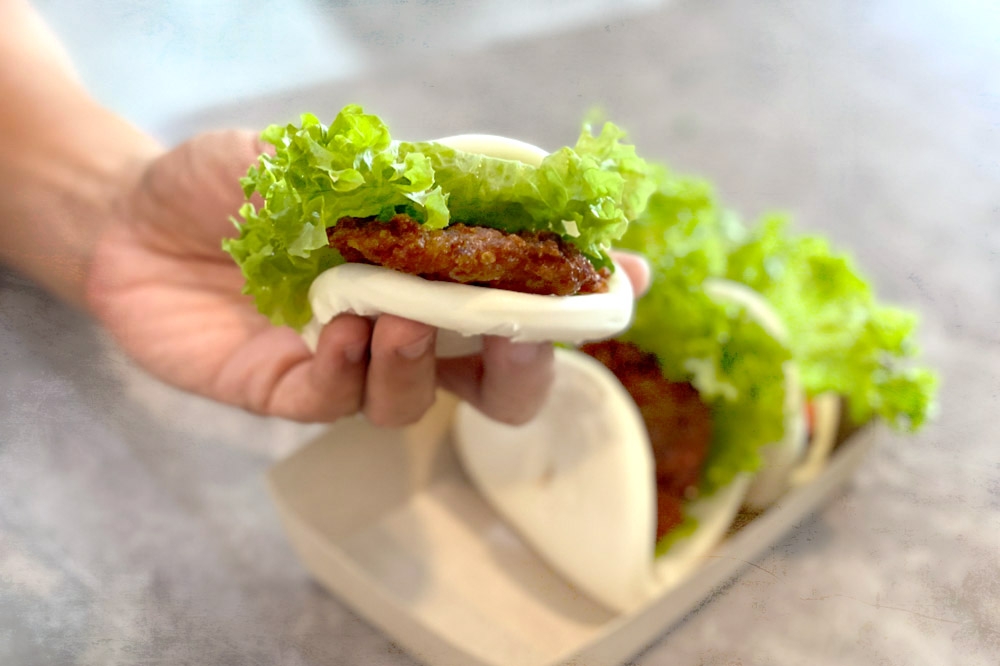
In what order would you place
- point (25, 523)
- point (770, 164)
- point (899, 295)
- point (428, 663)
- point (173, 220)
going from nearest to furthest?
point (25, 523)
point (428, 663)
point (173, 220)
point (770, 164)
point (899, 295)

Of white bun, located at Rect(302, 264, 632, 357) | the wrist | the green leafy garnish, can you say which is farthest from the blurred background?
the green leafy garnish

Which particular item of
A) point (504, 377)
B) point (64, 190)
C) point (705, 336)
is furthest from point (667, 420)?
point (64, 190)

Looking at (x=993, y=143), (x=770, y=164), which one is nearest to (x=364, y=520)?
(x=770, y=164)

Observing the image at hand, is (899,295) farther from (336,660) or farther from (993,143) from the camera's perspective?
(336,660)

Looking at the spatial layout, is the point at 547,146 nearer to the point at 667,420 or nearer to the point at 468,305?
the point at 468,305

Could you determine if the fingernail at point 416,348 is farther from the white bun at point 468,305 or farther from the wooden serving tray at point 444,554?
the wooden serving tray at point 444,554

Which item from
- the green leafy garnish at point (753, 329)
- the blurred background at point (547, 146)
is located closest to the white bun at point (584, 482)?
the green leafy garnish at point (753, 329)

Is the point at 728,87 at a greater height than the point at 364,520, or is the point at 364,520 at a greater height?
the point at 728,87
